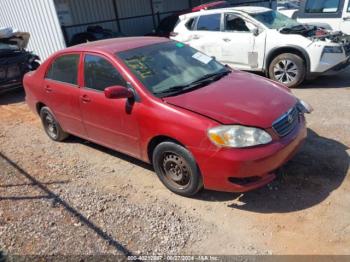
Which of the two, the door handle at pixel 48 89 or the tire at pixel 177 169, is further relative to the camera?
the door handle at pixel 48 89

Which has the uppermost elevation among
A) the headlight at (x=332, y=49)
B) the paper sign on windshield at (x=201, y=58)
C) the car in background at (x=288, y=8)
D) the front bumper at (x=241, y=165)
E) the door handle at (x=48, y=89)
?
the paper sign on windshield at (x=201, y=58)

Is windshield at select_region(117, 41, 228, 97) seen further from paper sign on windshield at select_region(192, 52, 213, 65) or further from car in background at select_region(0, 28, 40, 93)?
car in background at select_region(0, 28, 40, 93)

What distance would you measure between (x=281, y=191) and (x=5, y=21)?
11.7m

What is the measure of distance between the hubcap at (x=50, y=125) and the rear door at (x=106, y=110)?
3.71 feet

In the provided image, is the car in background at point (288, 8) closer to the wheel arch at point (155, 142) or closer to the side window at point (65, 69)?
the side window at point (65, 69)

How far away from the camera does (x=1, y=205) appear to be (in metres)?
3.94

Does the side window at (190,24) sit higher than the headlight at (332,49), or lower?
higher

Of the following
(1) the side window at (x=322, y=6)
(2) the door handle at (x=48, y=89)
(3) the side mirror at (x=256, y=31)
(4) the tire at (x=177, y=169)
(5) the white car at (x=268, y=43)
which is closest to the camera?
(4) the tire at (x=177, y=169)

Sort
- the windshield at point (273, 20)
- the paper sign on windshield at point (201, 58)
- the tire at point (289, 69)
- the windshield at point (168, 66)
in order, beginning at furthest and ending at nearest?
the windshield at point (273, 20) → the tire at point (289, 69) → the paper sign on windshield at point (201, 58) → the windshield at point (168, 66)

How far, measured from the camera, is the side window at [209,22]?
793cm

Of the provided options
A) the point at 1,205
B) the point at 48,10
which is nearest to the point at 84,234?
the point at 1,205

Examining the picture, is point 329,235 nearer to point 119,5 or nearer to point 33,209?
point 33,209

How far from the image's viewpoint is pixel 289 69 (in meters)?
7.14

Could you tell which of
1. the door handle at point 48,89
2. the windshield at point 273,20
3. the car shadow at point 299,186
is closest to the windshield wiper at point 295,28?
the windshield at point 273,20
